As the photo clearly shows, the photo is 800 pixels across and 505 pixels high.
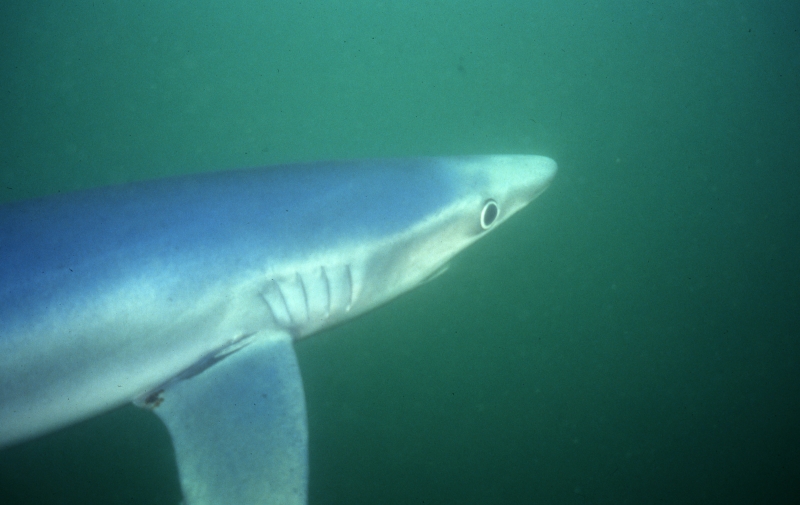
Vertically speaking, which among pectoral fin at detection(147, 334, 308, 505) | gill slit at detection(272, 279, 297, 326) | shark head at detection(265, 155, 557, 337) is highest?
shark head at detection(265, 155, 557, 337)

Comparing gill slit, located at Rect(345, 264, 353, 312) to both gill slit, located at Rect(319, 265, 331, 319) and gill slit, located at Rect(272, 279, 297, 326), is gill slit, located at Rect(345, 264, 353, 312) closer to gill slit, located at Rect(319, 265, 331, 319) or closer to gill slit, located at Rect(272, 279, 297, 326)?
gill slit, located at Rect(319, 265, 331, 319)

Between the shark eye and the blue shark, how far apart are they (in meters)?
0.29

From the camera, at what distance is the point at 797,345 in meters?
6.05

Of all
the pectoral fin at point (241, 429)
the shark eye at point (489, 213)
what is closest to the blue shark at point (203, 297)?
the pectoral fin at point (241, 429)

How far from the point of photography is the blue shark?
54.7 inches

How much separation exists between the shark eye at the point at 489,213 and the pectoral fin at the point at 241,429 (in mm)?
1091

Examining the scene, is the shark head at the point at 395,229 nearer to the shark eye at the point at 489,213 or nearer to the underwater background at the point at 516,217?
the shark eye at the point at 489,213

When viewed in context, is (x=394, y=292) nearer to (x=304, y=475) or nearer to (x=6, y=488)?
(x=304, y=475)

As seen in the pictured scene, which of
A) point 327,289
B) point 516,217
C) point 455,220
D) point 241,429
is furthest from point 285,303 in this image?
point 516,217

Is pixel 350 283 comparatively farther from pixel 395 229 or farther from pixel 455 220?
pixel 455 220

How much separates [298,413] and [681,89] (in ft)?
26.3

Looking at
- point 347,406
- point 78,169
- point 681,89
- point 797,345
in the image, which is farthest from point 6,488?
point 681,89

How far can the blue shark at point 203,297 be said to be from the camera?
4.56 ft

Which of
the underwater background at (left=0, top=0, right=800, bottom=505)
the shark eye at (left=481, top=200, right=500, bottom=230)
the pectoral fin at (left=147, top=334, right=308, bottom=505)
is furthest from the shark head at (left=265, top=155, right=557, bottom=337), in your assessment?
the underwater background at (left=0, top=0, right=800, bottom=505)
